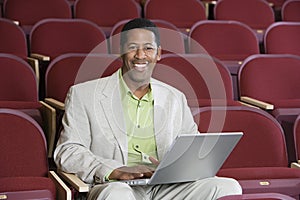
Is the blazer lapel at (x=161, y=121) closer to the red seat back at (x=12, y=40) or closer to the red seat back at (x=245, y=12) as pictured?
the red seat back at (x=12, y=40)

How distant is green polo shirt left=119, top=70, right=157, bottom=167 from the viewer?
907 mm

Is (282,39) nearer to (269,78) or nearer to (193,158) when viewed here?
(269,78)

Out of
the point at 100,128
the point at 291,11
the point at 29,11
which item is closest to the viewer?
the point at 100,128

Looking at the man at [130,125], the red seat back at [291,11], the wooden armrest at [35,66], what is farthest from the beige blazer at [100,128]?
the red seat back at [291,11]

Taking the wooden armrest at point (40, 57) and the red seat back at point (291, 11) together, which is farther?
the red seat back at point (291, 11)

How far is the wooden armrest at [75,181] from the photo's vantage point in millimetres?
784

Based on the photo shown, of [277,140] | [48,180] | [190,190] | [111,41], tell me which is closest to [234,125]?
[277,140]

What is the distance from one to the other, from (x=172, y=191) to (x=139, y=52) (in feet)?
0.63

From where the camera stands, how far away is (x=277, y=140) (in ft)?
3.39

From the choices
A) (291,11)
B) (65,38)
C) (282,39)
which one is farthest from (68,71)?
(291,11)

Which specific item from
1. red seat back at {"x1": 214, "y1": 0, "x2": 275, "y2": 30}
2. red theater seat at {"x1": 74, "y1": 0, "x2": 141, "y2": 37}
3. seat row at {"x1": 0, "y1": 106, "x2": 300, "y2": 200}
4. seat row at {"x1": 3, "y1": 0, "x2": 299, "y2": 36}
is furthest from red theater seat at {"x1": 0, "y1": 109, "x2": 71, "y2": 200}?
red seat back at {"x1": 214, "y1": 0, "x2": 275, "y2": 30}

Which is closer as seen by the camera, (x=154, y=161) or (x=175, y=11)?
(x=154, y=161)

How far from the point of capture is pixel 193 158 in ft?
2.69

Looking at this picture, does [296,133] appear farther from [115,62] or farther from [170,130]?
[115,62]
